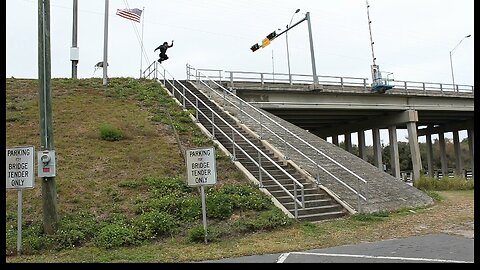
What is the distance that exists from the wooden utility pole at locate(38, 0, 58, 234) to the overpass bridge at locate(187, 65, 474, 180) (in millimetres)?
17557

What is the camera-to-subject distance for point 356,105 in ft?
117

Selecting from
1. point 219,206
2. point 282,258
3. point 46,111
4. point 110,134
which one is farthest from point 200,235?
point 110,134

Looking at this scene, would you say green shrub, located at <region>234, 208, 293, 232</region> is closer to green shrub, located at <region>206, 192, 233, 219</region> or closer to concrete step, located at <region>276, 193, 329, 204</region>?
green shrub, located at <region>206, 192, 233, 219</region>

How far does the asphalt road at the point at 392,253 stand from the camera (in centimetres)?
766

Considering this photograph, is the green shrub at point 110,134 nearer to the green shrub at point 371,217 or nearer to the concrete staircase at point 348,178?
the concrete staircase at point 348,178

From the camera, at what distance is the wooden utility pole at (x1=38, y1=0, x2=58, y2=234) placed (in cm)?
1039

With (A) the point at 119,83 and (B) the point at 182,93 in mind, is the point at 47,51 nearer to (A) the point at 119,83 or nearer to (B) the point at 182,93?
(B) the point at 182,93

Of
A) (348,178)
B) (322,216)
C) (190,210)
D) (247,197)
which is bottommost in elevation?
(322,216)

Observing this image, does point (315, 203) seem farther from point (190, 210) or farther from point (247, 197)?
point (190, 210)

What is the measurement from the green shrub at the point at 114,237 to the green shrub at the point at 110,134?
729cm

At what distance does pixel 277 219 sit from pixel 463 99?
3875cm

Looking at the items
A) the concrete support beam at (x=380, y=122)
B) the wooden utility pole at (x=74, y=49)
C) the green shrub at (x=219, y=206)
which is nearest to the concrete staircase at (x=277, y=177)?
the green shrub at (x=219, y=206)

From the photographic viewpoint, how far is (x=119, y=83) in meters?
28.1

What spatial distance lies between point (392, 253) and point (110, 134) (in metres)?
12.0
